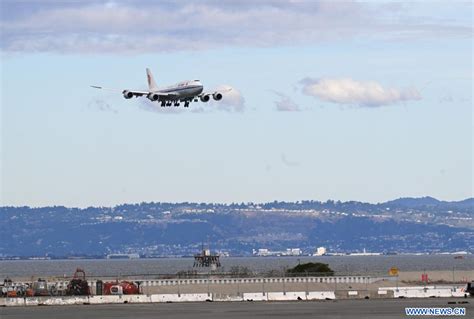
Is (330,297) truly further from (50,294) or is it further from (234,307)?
(50,294)

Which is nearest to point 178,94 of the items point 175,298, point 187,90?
point 187,90

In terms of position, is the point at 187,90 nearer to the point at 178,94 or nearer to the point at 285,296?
the point at 178,94

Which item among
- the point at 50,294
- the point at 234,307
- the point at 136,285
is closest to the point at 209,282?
the point at 136,285

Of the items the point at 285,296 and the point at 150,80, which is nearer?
the point at 285,296

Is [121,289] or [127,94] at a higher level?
[127,94]

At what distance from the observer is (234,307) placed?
9488 cm

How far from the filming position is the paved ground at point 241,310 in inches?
3300

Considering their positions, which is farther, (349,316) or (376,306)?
(376,306)

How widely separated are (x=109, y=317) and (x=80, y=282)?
116ft

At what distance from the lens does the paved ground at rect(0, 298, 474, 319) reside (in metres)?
83.8

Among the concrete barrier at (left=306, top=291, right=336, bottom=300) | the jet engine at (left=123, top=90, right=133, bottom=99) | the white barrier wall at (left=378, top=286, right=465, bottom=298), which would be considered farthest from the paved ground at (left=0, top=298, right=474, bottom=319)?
the jet engine at (left=123, top=90, right=133, bottom=99)

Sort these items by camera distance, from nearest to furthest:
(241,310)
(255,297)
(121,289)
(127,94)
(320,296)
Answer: (241,310)
(255,297)
(320,296)
(121,289)
(127,94)

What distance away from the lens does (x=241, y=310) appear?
90.3m

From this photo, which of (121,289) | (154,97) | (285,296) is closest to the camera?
(285,296)
